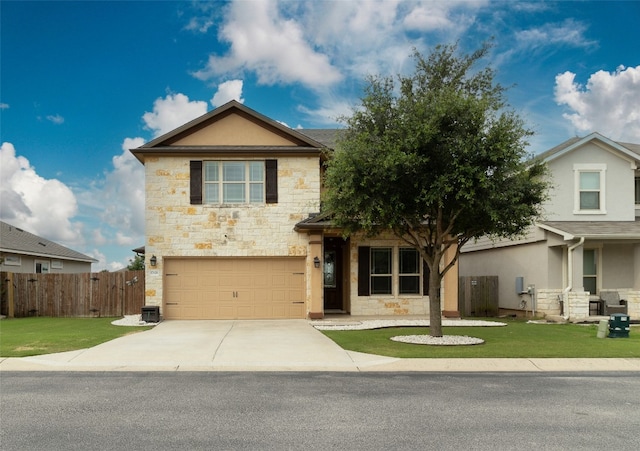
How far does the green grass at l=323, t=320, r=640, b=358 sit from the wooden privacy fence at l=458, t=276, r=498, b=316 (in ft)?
18.7

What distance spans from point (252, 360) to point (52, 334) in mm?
7548

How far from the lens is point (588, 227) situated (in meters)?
21.3

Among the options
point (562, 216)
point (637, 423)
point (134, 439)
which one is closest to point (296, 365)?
point (134, 439)

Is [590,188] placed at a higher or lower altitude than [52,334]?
higher

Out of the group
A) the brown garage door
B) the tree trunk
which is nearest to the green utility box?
the tree trunk

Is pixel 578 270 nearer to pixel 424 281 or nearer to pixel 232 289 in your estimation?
pixel 424 281

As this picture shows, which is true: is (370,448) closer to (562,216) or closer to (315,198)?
(315,198)

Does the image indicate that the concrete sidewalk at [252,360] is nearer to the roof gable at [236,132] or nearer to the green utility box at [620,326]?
the green utility box at [620,326]

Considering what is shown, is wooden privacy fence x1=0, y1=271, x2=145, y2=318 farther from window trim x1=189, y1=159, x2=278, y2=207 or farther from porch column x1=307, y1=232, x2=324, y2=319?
porch column x1=307, y1=232, x2=324, y2=319

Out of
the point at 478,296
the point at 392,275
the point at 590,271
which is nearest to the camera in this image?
the point at 392,275

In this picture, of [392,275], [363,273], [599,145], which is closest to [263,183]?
[363,273]

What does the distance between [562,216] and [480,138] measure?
10.7m

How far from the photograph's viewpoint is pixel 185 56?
19.7 m

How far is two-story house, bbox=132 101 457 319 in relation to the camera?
20.5 metres
